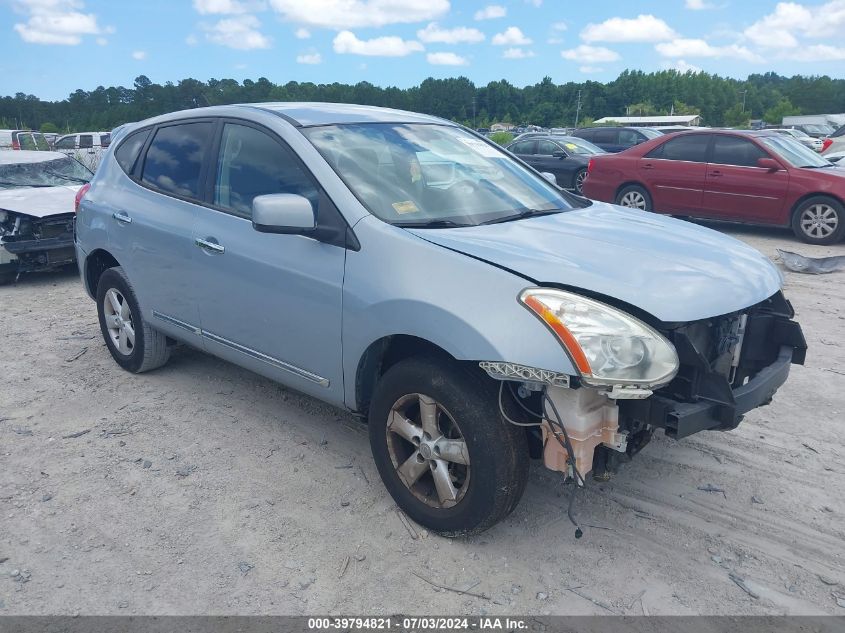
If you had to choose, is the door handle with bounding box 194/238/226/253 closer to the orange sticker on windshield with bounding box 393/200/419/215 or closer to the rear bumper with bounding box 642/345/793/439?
the orange sticker on windshield with bounding box 393/200/419/215

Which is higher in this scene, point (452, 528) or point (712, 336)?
point (712, 336)

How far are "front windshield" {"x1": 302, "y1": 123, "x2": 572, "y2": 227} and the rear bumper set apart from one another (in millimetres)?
1261

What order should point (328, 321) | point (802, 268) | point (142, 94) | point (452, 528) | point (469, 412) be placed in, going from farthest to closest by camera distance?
point (142, 94) → point (802, 268) → point (328, 321) → point (452, 528) → point (469, 412)

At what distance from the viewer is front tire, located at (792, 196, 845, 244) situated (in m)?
9.57

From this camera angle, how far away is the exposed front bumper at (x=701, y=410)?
257 centimetres

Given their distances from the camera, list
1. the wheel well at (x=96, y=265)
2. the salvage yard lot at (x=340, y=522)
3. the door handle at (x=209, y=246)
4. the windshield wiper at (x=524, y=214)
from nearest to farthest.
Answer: the salvage yard lot at (x=340, y=522)
the windshield wiper at (x=524, y=214)
the door handle at (x=209, y=246)
the wheel well at (x=96, y=265)

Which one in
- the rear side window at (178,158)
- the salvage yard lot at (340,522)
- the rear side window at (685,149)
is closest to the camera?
the salvage yard lot at (340,522)

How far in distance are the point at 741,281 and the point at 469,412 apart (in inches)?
52.0

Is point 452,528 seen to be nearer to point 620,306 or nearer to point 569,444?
point 569,444

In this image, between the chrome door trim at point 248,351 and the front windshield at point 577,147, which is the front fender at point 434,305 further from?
the front windshield at point 577,147

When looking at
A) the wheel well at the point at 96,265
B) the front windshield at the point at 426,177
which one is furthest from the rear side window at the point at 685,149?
the wheel well at the point at 96,265

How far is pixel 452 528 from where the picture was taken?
116 inches

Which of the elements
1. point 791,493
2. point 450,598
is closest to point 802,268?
point 791,493

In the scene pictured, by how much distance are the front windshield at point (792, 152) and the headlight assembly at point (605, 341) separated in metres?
8.97
